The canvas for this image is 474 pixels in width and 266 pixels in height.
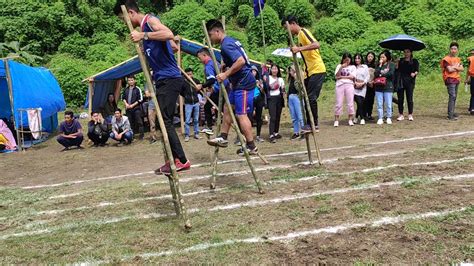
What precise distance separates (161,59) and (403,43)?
8.05m

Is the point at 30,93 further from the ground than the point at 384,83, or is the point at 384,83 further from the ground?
the point at 30,93

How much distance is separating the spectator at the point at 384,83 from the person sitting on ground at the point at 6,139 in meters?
9.08

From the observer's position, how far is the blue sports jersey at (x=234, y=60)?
5582 millimetres

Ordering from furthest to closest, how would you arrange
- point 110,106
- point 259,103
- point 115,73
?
point 110,106 < point 115,73 < point 259,103

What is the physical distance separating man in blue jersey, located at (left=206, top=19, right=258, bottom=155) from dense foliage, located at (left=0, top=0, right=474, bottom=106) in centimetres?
1142

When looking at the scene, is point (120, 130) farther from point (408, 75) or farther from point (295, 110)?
point (408, 75)

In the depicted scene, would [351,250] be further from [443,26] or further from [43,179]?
[443,26]

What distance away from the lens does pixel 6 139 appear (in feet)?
36.1

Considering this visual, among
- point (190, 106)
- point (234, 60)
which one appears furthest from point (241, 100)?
point (190, 106)

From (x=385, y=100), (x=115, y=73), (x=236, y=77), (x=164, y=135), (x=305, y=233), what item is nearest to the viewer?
(x=305, y=233)

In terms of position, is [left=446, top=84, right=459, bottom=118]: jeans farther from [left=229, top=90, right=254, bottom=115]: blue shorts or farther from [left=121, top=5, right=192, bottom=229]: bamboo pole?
[left=121, top=5, right=192, bottom=229]: bamboo pole

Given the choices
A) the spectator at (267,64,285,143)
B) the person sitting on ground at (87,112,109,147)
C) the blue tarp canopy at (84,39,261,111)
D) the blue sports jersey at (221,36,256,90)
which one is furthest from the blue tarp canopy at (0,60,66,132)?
the blue sports jersey at (221,36,256,90)

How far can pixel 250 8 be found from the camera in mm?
22484

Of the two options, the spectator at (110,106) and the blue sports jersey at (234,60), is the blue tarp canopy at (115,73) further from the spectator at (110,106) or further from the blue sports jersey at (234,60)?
the blue sports jersey at (234,60)
